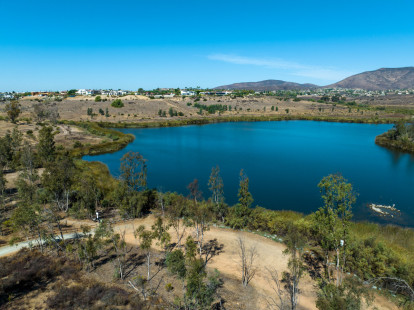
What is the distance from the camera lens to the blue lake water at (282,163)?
131 ft

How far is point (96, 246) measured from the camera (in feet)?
69.0

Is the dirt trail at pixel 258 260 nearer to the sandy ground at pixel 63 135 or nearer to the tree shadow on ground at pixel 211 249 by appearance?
the tree shadow on ground at pixel 211 249

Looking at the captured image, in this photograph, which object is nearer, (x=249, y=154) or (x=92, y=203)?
(x=92, y=203)

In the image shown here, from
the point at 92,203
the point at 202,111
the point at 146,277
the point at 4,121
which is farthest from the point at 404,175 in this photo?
the point at 4,121

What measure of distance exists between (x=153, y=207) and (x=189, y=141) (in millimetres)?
50965

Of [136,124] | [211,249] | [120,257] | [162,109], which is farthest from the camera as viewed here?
[162,109]

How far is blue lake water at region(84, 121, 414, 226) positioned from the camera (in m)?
39.9

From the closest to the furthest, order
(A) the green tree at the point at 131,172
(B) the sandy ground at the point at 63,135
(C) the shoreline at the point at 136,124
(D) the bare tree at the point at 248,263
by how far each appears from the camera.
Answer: (D) the bare tree at the point at 248,263, (A) the green tree at the point at 131,172, (C) the shoreline at the point at 136,124, (B) the sandy ground at the point at 63,135

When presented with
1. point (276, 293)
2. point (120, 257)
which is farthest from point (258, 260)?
point (120, 257)

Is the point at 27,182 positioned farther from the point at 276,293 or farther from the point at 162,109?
the point at 162,109

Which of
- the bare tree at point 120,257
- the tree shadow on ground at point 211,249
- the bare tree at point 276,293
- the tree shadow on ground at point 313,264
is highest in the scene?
the bare tree at point 120,257

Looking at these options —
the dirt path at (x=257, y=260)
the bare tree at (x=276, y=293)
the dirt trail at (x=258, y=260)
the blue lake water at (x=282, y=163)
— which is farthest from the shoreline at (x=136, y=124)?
the bare tree at (x=276, y=293)

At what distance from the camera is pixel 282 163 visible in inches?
2301

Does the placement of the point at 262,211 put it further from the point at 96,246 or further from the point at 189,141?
the point at 189,141
